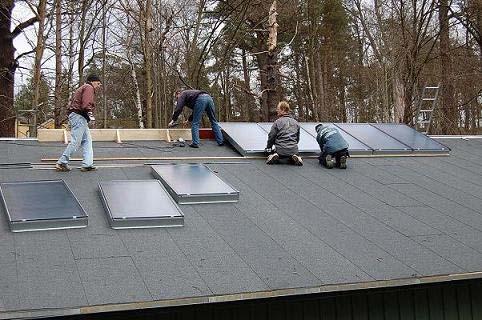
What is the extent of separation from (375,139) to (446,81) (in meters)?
11.4

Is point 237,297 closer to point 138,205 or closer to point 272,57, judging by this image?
point 138,205

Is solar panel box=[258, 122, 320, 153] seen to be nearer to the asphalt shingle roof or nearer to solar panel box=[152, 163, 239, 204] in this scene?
the asphalt shingle roof

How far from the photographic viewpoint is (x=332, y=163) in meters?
8.78

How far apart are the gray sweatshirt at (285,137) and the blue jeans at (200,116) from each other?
137cm

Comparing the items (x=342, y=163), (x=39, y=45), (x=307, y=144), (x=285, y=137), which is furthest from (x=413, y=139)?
(x=39, y=45)

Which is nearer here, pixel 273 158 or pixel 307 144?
pixel 273 158

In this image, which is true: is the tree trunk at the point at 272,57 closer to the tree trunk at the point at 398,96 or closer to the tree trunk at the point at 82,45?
the tree trunk at the point at 82,45

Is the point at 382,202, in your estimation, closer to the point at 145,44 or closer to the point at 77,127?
the point at 77,127

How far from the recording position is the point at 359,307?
5.50 meters

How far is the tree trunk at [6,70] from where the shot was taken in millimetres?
16609

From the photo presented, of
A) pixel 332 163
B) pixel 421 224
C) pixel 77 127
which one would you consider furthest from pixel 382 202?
pixel 77 127

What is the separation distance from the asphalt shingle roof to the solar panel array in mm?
986

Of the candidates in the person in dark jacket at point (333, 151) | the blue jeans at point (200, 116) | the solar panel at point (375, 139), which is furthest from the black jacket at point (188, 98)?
the solar panel at point (375, 139)

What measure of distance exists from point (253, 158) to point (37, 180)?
11.9 feet
